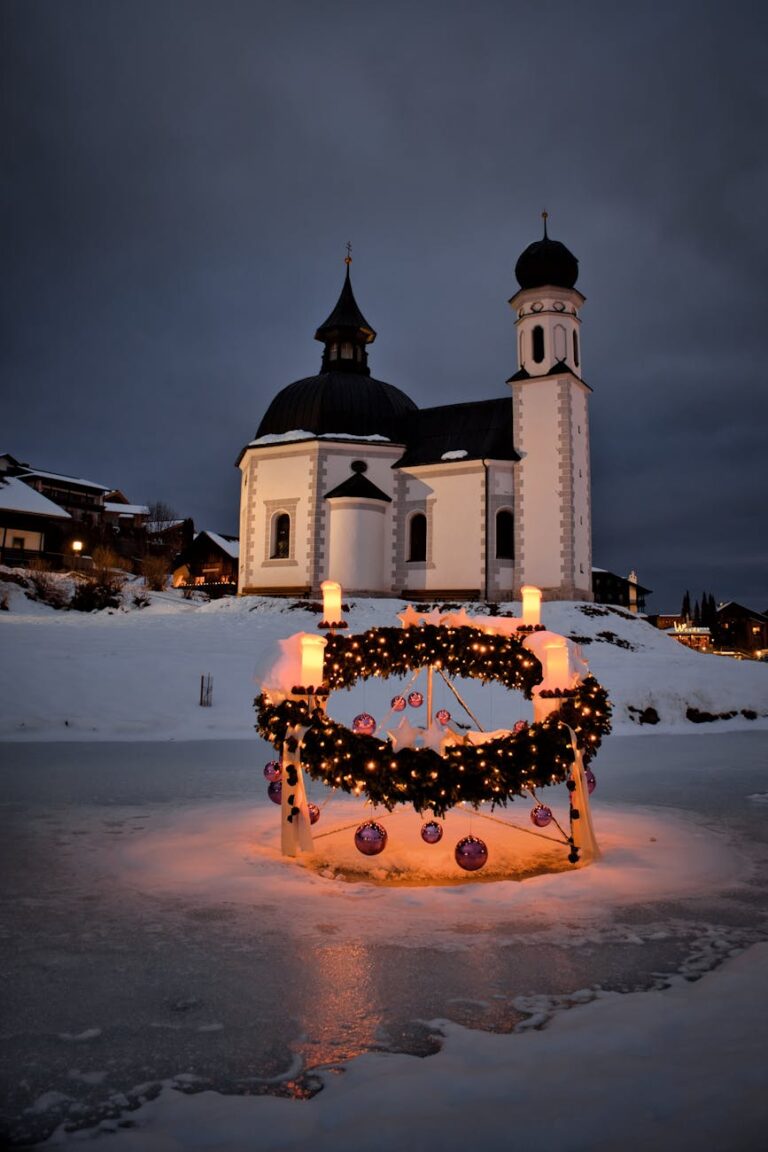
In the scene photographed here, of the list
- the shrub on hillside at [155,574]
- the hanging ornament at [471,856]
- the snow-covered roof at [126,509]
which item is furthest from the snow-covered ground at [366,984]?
the snow-covered roof at [126,509]

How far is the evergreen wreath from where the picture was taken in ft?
19.3

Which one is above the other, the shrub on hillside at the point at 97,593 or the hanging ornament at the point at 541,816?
the shrub on hillside at the point at 97,593

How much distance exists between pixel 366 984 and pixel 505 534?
2880cm

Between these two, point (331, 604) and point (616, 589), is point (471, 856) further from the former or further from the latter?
point (616, 589)

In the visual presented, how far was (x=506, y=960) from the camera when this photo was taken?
4207 millimetres

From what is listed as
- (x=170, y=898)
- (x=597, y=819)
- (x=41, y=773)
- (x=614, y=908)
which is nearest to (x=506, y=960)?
(x=614, y=908)

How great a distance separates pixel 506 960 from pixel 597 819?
14.7 feet

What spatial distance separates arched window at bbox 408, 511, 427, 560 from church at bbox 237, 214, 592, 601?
63mm

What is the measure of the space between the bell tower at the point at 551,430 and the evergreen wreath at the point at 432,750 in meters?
23.5

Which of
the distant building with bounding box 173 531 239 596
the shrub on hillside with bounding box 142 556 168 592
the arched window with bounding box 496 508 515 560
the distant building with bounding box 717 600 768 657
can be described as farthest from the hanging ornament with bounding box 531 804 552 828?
the distant building with bounding box 717 600 768 657

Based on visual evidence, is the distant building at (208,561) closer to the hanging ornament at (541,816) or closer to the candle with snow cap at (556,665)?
the candle with snow cap at (556,665)

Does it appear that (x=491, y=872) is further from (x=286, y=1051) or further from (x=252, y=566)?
(x=252, y=566)

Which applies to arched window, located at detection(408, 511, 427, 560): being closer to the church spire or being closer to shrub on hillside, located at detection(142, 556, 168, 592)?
the church spire

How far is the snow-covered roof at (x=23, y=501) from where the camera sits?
46.6 metres
